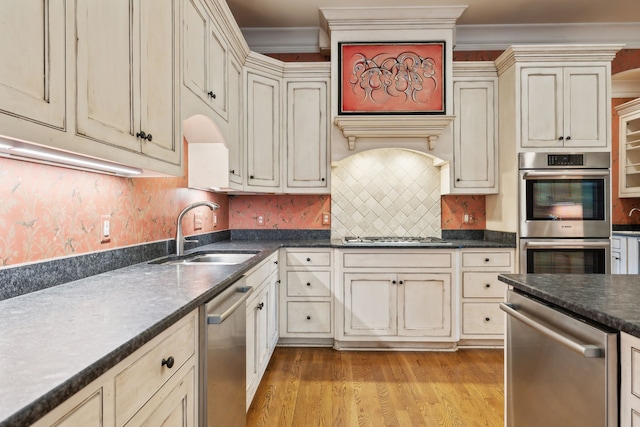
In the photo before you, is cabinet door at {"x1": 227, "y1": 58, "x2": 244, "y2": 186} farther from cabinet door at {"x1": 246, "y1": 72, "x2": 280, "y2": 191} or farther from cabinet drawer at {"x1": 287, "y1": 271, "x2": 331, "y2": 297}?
cabinet drawer at {"x1": 287, "y1": 271, "x2": 331, "y2": 297}

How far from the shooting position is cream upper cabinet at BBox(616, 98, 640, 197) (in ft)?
13.4

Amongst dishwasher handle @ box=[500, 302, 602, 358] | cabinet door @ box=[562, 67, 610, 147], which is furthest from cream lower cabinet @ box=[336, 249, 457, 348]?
dishwasher handle @ box=[500, 302, 602, 358]

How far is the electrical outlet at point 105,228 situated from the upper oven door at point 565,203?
9.62ft

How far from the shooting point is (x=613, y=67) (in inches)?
152

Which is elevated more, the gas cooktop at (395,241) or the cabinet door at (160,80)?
the cabinet door at (160,80)

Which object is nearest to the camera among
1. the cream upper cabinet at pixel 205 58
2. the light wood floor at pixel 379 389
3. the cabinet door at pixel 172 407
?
the cabinet door at pixel 172 407

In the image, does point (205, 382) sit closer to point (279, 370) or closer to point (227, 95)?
point (279, 370)

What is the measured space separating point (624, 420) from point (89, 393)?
49.9 inches

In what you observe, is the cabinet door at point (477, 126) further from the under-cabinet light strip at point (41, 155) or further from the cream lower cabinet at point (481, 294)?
the under-cabinet light strip at point (41, 155)

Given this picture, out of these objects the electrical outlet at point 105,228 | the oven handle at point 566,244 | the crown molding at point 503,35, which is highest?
the crown molding at point 503,35

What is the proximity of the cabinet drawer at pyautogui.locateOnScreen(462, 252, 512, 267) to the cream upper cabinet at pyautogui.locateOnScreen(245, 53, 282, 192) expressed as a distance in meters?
1.70

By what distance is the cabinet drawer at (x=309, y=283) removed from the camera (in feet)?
10.7

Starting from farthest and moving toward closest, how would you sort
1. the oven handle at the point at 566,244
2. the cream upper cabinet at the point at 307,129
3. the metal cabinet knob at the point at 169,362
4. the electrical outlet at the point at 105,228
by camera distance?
the cream upper cabinet at the point at 307,129 < the oven handle at the point at 566,244 < the electrical outlet at the point at 105,228 < the metal cabinet knob at the point at 169,362

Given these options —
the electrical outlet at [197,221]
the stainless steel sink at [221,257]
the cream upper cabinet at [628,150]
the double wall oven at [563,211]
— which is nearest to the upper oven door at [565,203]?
the double wall oven at [563,211]
